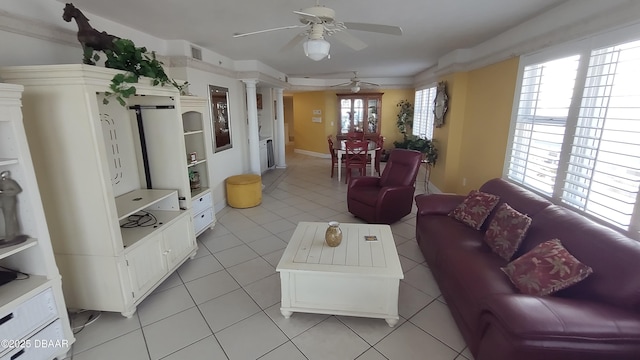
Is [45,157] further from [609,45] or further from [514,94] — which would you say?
[514,94]

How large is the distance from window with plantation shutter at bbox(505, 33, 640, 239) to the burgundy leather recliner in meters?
1.23

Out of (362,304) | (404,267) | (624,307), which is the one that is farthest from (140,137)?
(624,307)

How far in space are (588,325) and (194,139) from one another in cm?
373

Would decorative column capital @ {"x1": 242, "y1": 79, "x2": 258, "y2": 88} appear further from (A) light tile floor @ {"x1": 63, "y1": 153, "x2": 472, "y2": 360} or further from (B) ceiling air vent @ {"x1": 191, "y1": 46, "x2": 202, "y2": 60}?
(A) light tile floor @ {"x1": 63, "y1": 153, "x2": 472, "y2": 360}

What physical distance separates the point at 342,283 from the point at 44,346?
5.92 ft

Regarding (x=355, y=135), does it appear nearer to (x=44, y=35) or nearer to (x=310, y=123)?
(x=310, y=123)

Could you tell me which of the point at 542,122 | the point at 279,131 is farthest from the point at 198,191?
the point at 279,131

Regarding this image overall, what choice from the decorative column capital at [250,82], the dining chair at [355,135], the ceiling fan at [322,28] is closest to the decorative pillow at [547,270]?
the ceiling fan at [322,28]

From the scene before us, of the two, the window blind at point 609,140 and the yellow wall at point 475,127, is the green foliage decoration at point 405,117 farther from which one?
the window blind at point 609,140

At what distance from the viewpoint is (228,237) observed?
3465mm

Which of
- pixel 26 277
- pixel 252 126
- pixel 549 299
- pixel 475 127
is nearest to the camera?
pixel 549 299

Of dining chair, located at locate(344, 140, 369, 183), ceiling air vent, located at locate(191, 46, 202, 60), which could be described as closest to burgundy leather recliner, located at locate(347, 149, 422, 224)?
dining chair, located at locate(344, 140, 369, 183)

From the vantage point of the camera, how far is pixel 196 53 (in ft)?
12.0

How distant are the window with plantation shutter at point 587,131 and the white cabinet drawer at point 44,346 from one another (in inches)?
144
